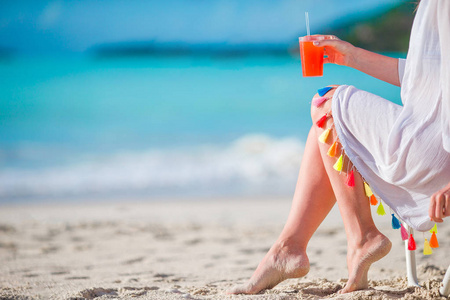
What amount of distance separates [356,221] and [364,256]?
0.31ft

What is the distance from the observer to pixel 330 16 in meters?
9.32

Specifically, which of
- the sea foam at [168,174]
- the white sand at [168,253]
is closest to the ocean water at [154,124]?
the sea foam at [168,174]

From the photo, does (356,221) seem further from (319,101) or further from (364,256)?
(319,101)

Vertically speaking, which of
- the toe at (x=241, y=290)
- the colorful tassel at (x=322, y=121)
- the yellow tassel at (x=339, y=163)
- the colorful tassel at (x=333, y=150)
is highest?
the colorful tassel at (x=322, y=121)

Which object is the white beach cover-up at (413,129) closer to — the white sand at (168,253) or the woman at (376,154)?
the woman at (376,154)

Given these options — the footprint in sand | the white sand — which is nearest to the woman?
the white sand

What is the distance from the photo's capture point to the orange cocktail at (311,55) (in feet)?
4.69

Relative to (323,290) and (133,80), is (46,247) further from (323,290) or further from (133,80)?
(133,80)

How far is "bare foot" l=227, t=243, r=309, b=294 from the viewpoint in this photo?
57.0 inches

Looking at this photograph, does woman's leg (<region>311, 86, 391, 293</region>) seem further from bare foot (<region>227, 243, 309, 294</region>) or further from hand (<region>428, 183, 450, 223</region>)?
hand (<region>428, 183, 450, 223</region>)

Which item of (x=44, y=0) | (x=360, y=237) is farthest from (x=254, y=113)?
(x=360, y=237)

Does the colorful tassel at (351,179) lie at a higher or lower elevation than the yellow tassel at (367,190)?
higher

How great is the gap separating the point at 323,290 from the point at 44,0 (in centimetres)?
889

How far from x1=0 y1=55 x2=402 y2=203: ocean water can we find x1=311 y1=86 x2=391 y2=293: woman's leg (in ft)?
8.85
